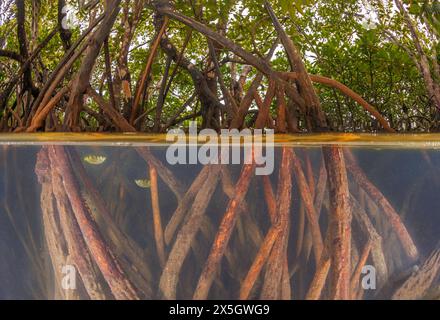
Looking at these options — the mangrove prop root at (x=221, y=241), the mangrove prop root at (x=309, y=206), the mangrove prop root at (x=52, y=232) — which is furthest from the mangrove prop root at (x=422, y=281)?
the mangrove prop root at (x=52, y=232)

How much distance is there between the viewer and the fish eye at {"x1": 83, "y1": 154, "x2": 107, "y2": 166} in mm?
1120

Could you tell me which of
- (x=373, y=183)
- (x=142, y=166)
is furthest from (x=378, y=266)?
(x=142, y=166)

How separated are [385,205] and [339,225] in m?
0.13

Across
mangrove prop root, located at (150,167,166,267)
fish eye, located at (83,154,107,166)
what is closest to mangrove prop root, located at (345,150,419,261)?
mangrove prop root, located at (150,167,166,267)

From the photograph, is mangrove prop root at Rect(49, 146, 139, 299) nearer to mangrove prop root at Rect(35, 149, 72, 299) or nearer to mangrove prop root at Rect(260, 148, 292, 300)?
mangrove prop root at Rect(35, 149, 72, 299)

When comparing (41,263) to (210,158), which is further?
(210,158)

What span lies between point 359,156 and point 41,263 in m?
0.64

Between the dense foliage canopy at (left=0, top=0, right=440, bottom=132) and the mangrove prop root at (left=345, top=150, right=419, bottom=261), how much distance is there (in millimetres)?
982

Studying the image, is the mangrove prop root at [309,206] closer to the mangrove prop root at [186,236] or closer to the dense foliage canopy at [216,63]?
the mangrove prop root at [186,236]

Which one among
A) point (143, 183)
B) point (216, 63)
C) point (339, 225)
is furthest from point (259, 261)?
point (216, 63)

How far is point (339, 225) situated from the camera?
94 centimetres

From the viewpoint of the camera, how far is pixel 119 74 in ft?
10.3

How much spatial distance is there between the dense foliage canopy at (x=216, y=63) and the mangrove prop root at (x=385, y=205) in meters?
0.98
